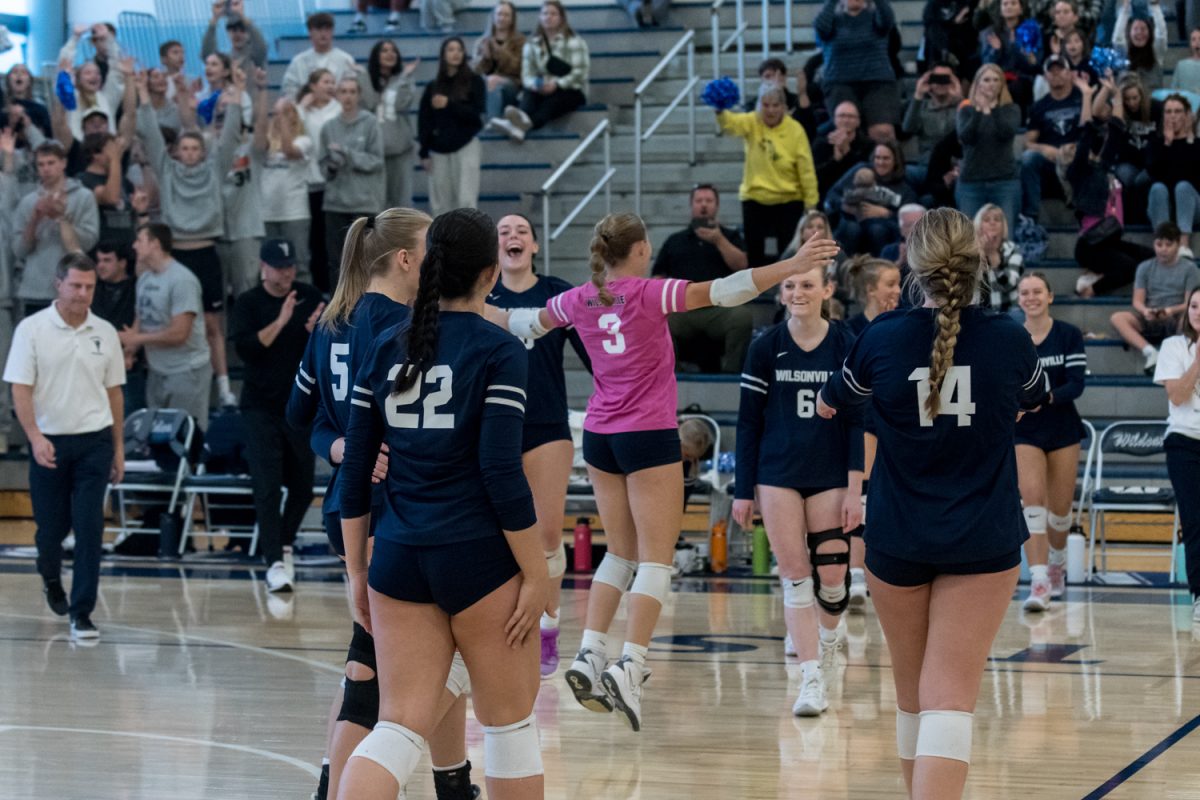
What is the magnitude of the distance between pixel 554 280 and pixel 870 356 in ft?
9.89

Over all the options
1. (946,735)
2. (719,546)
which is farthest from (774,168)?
(946,735)

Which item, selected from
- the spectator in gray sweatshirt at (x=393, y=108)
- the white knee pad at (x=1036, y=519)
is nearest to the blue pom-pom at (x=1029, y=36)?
the spectator in gray sweatshirt at (x=393, y=108)

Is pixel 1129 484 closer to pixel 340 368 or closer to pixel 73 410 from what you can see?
pixel 73 410

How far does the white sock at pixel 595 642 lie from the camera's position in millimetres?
6973

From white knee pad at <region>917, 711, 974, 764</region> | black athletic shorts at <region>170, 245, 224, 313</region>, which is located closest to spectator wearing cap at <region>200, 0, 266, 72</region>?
black athletic shorts at <region>170, 245, 224, 313</region>

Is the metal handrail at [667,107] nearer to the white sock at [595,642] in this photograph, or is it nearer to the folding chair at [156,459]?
the folding chair at [156,459]

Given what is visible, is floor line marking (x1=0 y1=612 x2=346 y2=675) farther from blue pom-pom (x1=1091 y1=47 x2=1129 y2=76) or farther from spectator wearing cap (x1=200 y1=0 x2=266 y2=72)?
blue pom-pom (x1=1091 y1=47 x2=1129 y2=76)

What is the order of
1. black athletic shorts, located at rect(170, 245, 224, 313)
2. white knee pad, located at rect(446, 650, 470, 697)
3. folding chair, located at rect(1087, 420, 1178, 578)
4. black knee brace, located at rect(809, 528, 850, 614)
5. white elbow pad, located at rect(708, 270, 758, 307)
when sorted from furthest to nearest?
1. black athletic shorts, located at rect(170, 245, 224, 313)
2. folding chair, located at rect(1087, 420, 1178, 578)
3. black knee brace, located at rect(809, 528, 850, 614)
4. white elbow pad, located at rect(708, 270, 758, 307)
5. white knee pad, located at rect(446, 650, 470, 697)

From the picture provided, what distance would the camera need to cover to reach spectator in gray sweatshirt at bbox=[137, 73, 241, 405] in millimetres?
14430

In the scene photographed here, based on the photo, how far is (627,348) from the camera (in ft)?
22.1

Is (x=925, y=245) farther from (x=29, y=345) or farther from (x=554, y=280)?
(x=29, y=345)

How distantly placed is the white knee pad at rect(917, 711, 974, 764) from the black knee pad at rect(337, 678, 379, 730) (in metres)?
1.50

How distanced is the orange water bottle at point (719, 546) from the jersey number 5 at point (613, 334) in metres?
5.21

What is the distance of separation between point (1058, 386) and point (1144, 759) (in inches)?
157
